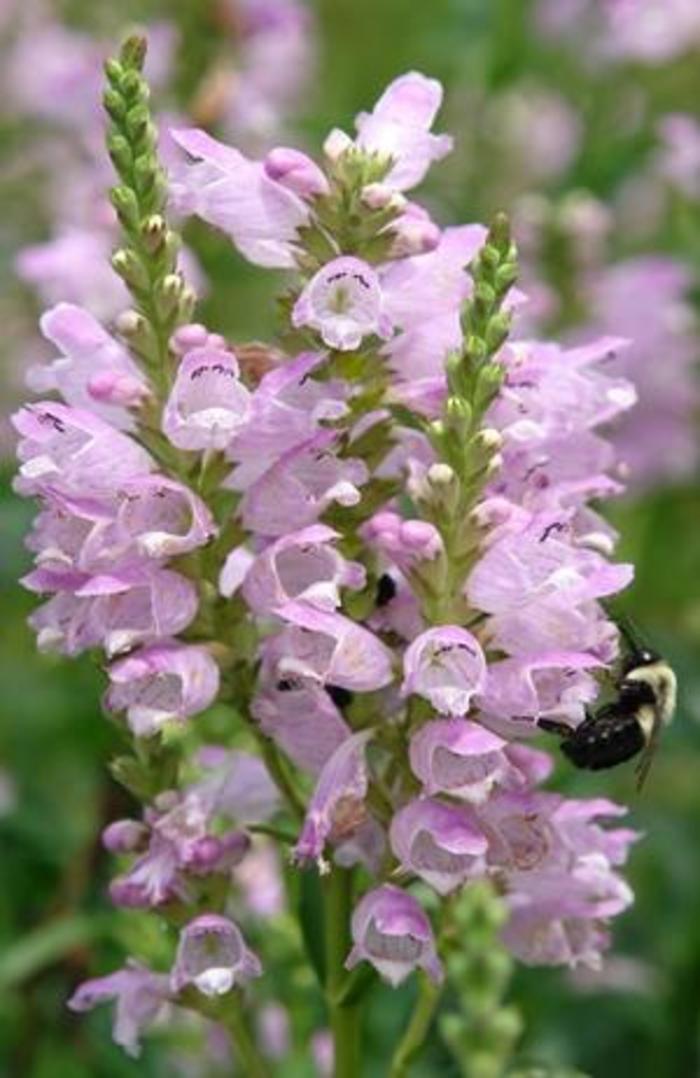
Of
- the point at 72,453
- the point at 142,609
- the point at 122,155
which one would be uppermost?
the point at 122,155

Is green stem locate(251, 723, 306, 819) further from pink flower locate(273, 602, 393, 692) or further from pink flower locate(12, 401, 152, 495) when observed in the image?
pink flower locate(12, 401, 152, 495)

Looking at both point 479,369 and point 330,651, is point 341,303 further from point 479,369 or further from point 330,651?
point 330,651

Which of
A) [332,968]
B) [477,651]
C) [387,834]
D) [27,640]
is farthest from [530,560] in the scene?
[27,640]

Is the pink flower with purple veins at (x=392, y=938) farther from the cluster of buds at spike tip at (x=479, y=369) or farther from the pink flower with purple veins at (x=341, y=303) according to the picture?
the pink flower with purple veins at (x=341, y=303)

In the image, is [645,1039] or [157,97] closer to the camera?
[645,1039]

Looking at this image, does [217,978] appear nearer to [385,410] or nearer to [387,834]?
[387,834]

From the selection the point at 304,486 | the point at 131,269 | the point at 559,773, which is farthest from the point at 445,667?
the point at 559,773

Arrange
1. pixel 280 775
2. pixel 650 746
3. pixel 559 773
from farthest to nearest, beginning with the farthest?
pixel 559 773 < pixel 650 746 < pixel 280 775
